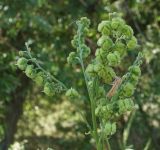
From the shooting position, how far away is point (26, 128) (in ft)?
24.1

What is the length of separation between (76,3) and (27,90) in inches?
Result: 46.8

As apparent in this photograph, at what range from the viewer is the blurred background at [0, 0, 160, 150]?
17.0 ft

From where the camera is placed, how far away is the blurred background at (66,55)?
5180 millimetres

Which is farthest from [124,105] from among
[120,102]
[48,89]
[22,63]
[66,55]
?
[66,55]

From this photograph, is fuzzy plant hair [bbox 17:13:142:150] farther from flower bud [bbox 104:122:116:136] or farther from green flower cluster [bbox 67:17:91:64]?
green flower cluster [bbox 67:17:91:64]

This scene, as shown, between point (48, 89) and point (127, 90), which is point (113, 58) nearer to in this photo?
point (127, 90)

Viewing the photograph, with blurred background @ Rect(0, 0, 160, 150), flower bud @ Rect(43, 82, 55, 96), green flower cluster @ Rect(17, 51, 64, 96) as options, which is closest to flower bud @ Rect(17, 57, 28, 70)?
green flower cluster @ Rect(17, 51, 64, 96)

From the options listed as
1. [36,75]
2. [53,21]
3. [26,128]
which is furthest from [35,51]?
[36,75]

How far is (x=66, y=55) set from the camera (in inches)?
232

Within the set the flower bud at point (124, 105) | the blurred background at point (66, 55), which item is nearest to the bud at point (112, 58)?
the flower bud at point (124, 105)

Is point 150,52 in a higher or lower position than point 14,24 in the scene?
lower

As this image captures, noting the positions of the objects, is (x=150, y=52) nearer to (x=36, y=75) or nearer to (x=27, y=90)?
(x=27, y=90)

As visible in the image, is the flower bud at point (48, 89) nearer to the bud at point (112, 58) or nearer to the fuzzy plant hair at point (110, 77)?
the fuzzy plant hair at point (110, 77)

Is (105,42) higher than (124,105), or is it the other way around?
(105,42)
